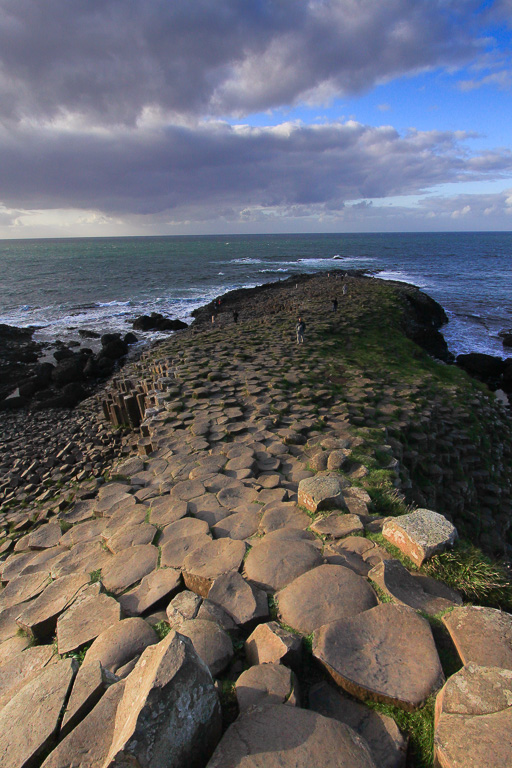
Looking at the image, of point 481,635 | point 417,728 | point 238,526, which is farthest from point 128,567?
point 481,635

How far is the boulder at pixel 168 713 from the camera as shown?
1547 mm

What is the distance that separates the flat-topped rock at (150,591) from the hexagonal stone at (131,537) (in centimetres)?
65

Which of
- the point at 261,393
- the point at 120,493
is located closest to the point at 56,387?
the point at 261,393

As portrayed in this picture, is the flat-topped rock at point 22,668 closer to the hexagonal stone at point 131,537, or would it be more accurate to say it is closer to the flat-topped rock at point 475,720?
the hexagonal stone at point 131,537

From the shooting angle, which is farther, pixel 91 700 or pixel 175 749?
pixel 91 700

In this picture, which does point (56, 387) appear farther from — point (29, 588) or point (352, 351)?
point (29, 588)

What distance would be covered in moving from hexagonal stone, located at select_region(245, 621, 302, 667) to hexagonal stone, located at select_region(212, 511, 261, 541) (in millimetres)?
1332

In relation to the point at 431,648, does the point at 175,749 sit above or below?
above

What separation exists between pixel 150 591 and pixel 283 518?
1.49 m

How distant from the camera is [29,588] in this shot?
373 cm

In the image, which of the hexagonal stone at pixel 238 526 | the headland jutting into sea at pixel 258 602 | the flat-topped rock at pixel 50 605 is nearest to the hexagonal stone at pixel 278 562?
the headland jutting into sea at pixel 258 602

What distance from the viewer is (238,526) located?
4047mm

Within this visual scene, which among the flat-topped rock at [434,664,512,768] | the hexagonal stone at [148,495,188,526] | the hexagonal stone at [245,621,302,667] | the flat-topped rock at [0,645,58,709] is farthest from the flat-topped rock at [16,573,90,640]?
the flat-topped rock at [434,664,512,768]

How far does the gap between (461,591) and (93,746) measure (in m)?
2.61
